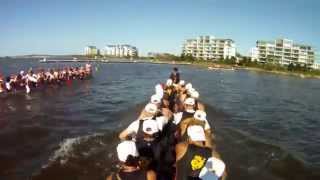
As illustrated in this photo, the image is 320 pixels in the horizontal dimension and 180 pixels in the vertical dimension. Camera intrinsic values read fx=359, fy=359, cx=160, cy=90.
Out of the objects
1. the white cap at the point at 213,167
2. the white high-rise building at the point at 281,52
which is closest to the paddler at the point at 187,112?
the white cap at the point at 213,167

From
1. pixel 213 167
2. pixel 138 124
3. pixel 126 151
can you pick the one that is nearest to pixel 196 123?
pixel 138 124

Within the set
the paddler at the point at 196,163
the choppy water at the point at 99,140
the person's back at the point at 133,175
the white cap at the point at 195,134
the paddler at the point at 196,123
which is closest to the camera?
the person's back at the point at 133,175

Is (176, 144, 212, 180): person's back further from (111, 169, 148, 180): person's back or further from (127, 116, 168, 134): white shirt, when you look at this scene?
(127, 116, 168, 134): white shirt

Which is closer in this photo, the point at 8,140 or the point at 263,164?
the point at 263,164

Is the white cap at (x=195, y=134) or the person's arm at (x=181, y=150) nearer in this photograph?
the person's arm at (x=181, y=150)

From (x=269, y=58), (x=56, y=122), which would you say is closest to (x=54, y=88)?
(x=56, y=122)

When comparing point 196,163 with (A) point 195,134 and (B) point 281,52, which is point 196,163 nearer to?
(A) point 195,134

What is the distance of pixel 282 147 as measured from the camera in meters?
14.4

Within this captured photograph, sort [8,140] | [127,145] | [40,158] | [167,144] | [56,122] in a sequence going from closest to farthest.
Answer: [127,145] < [167,144] < [40,158] < [8,140] < [56,122]

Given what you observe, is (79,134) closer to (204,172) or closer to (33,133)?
(33,133)

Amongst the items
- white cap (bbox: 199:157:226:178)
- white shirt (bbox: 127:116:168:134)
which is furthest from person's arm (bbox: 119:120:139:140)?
white cap (bbox: 199:157:226:178)

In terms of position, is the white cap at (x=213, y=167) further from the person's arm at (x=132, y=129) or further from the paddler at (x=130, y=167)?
the person's arm at (x=132, y=129)

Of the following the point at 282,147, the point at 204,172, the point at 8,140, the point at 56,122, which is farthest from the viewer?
the point at 56,122

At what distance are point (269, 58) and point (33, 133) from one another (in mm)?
182071
